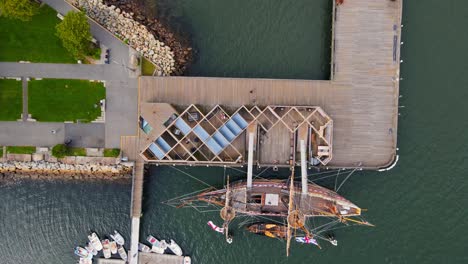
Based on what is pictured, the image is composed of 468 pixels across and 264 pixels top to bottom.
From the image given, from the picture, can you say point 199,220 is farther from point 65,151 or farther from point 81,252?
point 65,151

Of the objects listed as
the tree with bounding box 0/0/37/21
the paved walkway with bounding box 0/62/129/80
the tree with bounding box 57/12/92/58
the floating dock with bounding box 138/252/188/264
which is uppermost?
the tree with bounding box 0/0/37/21

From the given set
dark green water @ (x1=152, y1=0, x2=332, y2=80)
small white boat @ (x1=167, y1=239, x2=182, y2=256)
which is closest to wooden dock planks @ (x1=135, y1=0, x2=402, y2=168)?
dark green water @ (x1=152, y1=0, x2=332, y2=80)

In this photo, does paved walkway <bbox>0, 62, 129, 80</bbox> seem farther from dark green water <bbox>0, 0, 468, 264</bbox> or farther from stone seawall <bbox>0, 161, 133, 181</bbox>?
dark green water <bbox>0, 0, 468, 264</bbox>

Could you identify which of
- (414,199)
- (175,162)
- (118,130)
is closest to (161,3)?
(118,130)

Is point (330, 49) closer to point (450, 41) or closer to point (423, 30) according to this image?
point (423, 30)

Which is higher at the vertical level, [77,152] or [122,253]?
[77,152]

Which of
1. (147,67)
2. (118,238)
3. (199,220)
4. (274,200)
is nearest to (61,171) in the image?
(118,238)

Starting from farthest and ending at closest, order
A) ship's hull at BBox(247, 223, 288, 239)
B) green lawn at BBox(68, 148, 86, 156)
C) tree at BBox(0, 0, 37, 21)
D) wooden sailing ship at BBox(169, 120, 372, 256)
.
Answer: ship's hull at BBox(247, 223, 288, 239), green lawn at BBox(68, 148, 86, 156), wooden sailing ship at BBox(169, 120, 372, 256), tree at BBox(0, 0, 37, 21)
